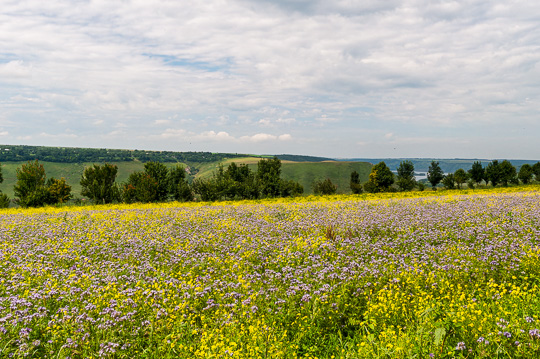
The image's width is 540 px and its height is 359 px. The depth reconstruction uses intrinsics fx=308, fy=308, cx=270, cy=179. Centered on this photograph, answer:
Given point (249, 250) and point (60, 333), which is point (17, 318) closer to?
point (60, 333)

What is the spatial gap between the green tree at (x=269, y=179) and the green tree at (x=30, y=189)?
34.4m

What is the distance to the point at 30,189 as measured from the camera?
147 feet

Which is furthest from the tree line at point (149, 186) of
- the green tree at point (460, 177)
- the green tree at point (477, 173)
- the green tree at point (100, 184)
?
the green tree at point (460, 177)

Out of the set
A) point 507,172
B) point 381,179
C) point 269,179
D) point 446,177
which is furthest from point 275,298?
point 507,172

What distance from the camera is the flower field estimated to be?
16.5ft

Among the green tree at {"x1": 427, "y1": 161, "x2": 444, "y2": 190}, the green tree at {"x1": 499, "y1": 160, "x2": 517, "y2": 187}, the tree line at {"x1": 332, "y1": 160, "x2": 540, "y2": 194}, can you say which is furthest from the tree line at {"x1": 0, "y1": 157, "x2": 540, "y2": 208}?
the green tree at {"x1": 427, "y1": 161, "x2": 444, "y2": 190}

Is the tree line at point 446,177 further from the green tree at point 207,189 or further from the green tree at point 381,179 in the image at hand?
the green tree at point 207,189

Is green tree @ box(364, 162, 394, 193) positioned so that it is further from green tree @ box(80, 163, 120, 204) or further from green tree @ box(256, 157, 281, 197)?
green tree @ box(80, 163, 120, 204)

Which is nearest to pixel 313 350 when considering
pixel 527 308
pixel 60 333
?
pixel 527 308

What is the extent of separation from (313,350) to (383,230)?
25.6 feet

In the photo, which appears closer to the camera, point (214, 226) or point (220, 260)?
point (220, 260)

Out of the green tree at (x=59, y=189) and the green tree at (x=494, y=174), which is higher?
the green tree at (x=494, y=174)

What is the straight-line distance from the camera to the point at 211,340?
543 cm

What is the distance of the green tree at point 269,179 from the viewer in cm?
5984
